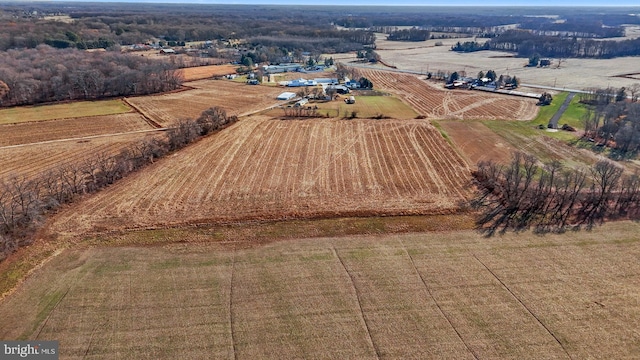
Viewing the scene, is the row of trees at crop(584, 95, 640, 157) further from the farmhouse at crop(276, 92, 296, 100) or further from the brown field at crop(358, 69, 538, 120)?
the farmhouse at crop(276, 92, 296, 100)

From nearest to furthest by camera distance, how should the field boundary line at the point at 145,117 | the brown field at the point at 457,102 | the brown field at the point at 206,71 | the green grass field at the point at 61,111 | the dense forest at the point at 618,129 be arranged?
the dense forest at the point at 618,129 < the field boundary line at the point at 145,117 < the green grass field at the point at 61,111 < the brown field at the point at 457,102 < the brown field at the point at 206,71

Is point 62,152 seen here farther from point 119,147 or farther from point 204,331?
point 204,331

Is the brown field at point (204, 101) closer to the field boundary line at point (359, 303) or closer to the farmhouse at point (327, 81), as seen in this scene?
the farmhouse at point (327, 81)

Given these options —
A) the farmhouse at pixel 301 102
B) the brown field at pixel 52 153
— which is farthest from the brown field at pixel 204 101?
the brown field at pixel 52 153

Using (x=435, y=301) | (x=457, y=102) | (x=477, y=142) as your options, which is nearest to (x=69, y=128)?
(x=435, y=301)

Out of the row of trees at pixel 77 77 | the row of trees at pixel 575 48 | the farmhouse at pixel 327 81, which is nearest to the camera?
the row of trees at pixel 77 77
